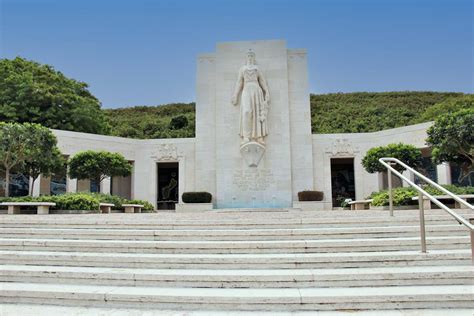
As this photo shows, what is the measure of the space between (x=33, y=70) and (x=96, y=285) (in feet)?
88.4

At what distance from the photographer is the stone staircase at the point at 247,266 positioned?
395 centimetres

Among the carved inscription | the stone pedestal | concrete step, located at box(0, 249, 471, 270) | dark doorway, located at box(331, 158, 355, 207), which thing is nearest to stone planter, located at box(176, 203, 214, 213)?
the carved inscription

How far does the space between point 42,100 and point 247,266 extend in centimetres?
2461

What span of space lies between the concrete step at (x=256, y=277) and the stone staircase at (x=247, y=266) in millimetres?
11

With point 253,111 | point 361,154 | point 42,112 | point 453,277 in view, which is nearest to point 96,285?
point 453,277

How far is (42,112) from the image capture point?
25.4m

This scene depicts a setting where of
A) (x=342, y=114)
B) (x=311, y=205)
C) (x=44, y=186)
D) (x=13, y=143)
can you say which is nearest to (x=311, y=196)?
(x=311, y=205)

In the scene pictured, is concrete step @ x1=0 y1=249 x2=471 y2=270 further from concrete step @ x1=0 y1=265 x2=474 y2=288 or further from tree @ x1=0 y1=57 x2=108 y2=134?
tree @ x1=0 y1=57 x2=108 y2=134

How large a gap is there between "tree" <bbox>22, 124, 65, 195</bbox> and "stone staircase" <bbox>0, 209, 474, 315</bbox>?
8142mm

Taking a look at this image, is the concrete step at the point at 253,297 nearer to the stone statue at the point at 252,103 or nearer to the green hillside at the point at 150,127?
the stone statue at the point at 252,103

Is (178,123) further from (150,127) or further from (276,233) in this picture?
(276,233)

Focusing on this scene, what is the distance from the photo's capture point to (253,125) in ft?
53.3

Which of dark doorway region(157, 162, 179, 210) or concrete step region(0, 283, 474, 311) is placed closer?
concrete step region(0, 283, 474, 311)

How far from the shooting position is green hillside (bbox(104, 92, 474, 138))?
40.3 m
